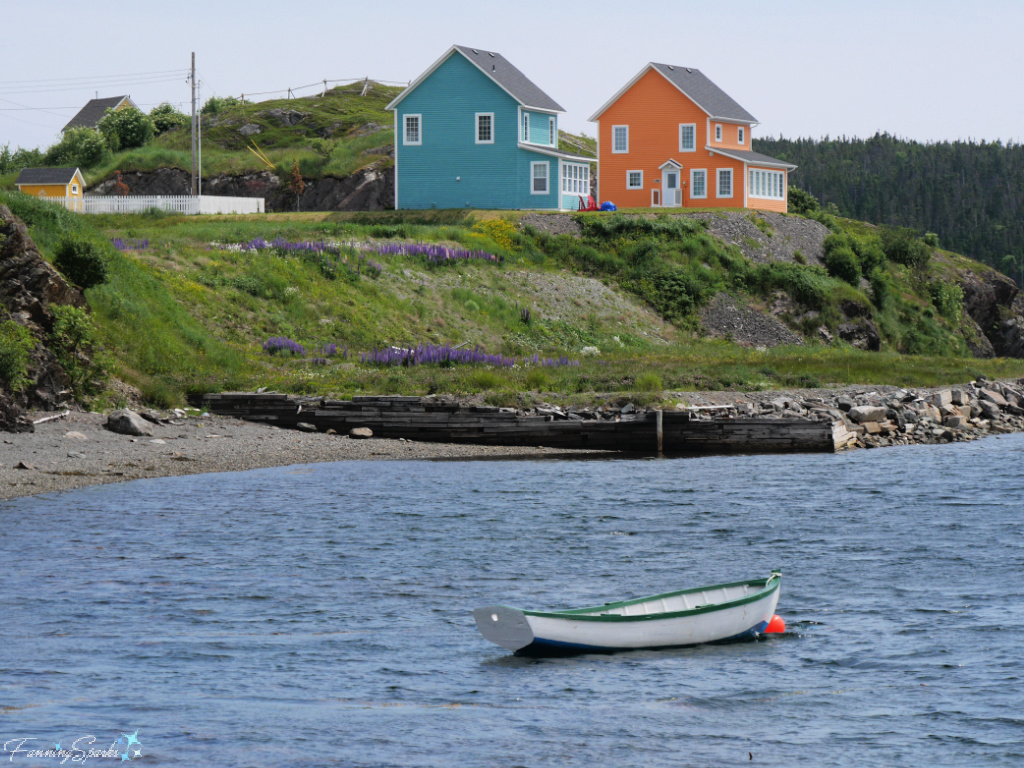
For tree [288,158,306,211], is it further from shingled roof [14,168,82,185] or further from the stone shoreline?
the stone shoreline

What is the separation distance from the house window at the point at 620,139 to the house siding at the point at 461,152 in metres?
6.66

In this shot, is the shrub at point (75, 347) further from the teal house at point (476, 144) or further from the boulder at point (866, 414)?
the teal house at point (476, 144)

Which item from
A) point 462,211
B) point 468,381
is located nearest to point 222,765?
point 468,381

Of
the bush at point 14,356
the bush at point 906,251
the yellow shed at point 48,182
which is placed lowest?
the bush at point 14,356

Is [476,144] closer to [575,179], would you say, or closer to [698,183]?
[575,179]

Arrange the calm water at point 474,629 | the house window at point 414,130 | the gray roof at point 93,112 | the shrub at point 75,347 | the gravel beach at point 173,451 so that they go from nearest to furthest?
1. the calm water at point 474,629
2. the gravel beach at point 173,451
3. the shrub at point 75,347
4. the house window at point 414,130
5. the gray roof at point 93,112

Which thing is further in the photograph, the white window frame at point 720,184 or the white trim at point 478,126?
the white window frame at point 720,184

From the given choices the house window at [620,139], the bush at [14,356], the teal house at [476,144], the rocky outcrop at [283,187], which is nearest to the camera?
the bush at [14,356]

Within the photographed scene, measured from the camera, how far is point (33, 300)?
104 ft

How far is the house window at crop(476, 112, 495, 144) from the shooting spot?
67.2m

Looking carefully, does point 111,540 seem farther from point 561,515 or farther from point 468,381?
point 468,381

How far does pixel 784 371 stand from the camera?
4391cm

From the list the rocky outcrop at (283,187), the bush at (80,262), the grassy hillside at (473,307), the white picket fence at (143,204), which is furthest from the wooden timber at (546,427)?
the rocky outcrop at (283,187)

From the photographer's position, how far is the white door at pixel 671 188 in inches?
2803
